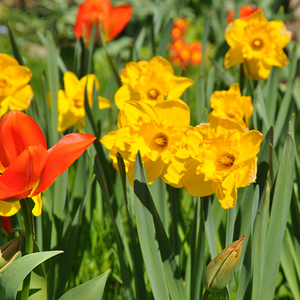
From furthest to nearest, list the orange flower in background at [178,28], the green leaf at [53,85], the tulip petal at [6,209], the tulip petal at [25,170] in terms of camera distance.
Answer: the orange flower in background at [178,28] < the green leaf at [53,85] < the tulip petal at [6,209] < the tulip petal at [25,170]

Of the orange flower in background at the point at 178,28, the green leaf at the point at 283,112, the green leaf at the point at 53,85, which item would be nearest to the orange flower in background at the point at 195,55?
the orange flower in background at the point at 178,28

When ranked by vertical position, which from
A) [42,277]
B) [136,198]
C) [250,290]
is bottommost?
[250,290]

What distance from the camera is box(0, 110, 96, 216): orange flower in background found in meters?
0.60

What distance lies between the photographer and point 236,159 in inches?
28.1

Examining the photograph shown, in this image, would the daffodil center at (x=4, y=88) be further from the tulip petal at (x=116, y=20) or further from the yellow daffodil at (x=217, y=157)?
the tulip petal at (x=116, y=20)

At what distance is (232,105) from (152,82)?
22 centimetres

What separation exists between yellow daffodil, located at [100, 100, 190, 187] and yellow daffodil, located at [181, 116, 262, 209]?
0.11ft

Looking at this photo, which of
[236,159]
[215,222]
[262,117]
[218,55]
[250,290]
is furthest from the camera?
[218,55]

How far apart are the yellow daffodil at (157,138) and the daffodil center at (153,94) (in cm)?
24

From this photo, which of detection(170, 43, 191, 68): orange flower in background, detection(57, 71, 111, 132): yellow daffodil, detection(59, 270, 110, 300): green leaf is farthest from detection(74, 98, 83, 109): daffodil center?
detection(170, 43, 191, 68): orange flower in background

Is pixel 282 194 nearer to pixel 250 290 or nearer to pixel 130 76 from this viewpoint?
pixel 250 290

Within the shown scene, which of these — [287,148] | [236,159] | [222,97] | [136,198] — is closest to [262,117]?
[222,97]

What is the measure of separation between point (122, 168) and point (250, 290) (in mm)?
373

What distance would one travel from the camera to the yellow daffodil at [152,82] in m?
1.00
